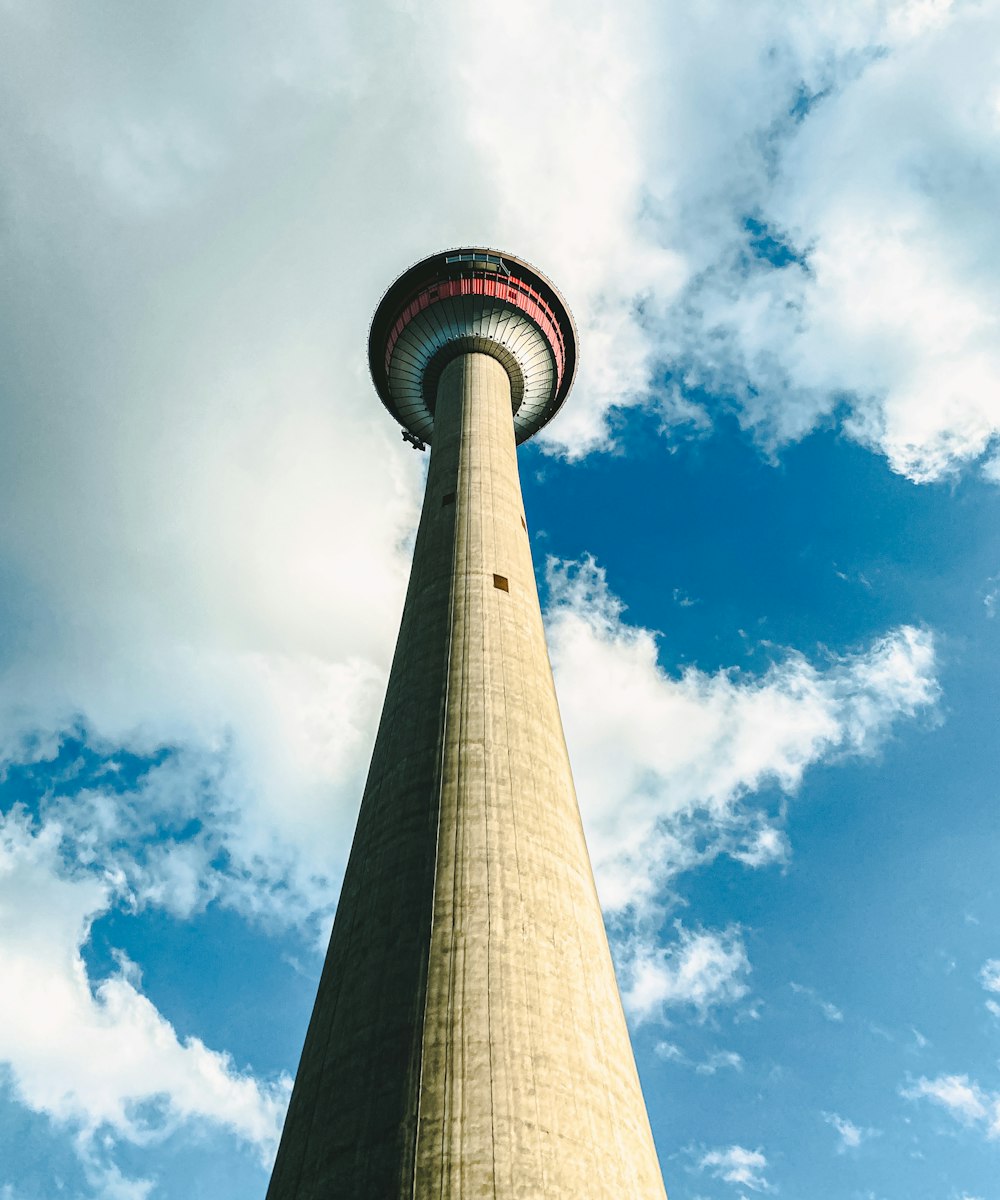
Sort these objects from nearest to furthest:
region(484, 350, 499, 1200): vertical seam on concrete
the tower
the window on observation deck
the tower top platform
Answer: the tower, region(484, 350, 499, 1200): vertical seam on concrete, the tower top platform, the window on observation deck

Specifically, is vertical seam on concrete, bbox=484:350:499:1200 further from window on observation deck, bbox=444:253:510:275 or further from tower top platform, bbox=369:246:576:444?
window on observation deck, bbox=444:253:510:275

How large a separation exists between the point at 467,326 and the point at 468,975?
3371 centimetres

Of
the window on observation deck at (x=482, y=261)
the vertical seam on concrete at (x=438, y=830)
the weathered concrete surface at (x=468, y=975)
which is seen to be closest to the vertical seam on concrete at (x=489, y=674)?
the weathered concrete surface at (x=468, y=975)

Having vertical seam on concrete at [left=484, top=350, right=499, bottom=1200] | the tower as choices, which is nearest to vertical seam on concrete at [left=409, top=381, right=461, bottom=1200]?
the tower

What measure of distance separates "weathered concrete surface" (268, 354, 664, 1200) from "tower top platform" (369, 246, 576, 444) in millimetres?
21494

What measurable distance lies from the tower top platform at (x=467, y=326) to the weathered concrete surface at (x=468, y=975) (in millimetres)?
21494

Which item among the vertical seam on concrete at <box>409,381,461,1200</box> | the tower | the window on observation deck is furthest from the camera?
the window on observation deck

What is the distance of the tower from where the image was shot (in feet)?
42.4

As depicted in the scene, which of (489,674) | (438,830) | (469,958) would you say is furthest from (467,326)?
(469,958)

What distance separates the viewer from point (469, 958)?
1538cm

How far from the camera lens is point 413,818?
1856 centimetres

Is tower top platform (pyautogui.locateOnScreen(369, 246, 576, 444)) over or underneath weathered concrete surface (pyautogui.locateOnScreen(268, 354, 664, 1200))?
over

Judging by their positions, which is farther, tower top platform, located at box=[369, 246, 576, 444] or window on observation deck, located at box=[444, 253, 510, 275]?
window on observation deck, located at box=[444, 253, 510, 275]

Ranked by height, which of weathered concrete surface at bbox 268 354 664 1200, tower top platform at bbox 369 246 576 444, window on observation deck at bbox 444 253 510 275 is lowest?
weathered concrete surface at bbox 268 354 664 1200
